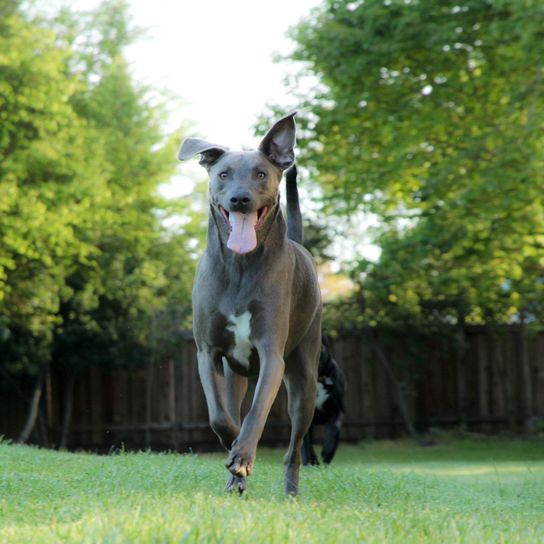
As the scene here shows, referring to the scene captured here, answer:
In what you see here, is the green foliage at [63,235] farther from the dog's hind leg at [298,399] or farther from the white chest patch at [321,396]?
the dog's hind leg at [298,399]

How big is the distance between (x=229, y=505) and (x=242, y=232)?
156 cm

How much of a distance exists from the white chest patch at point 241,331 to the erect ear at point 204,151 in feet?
3.25

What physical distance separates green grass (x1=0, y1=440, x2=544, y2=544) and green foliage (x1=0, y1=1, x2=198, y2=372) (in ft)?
29.6

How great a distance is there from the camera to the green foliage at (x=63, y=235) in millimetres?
18484

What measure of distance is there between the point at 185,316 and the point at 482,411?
6.78 meters

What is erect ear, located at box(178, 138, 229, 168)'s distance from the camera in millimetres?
6305

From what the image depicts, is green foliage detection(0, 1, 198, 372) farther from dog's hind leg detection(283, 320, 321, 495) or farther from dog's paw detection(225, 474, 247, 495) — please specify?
dog's paw detection(225, 474, 247, 495)

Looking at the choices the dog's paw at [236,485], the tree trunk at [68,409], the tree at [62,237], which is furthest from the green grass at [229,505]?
the tree trunk at [68,409]

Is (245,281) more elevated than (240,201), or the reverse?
(240,201)

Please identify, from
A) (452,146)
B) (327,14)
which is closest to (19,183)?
(327,14)

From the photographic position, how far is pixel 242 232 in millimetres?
5969

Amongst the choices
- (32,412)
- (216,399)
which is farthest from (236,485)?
(32,412)

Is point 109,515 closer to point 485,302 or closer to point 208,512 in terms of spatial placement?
point 208,512

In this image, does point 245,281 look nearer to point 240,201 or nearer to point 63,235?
point 240,201
